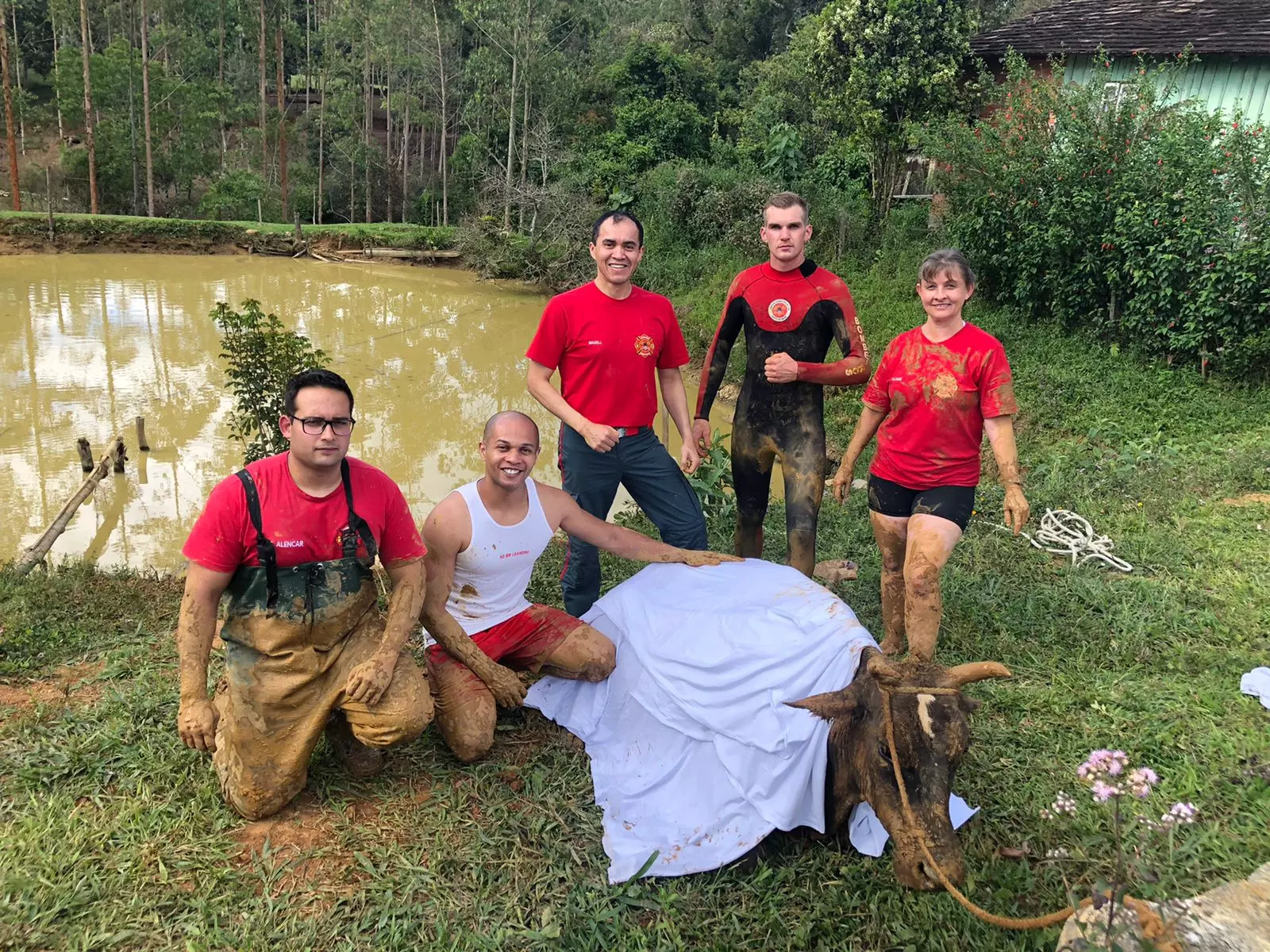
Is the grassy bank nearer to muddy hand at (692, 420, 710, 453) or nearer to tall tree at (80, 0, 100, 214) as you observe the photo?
tall tree at (80, 0, 100, 214)

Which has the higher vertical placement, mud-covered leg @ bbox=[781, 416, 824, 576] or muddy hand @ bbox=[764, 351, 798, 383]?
muddy hand @ bbox=[764, 351, 798, 383]

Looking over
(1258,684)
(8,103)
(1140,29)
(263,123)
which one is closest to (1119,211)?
(1140,29)

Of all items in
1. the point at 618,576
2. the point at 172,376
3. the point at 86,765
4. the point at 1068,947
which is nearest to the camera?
the point at 1068,947

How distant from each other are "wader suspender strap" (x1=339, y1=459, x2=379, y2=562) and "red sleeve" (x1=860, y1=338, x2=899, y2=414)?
→ 2.16 meters

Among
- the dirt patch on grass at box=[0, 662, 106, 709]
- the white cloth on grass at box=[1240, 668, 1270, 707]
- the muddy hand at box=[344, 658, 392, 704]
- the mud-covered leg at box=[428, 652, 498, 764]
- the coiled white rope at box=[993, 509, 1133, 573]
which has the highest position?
the muddy hand at box=[344, 658, 392, 704]

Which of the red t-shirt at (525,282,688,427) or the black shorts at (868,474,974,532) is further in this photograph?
the red t-shirt at (525,282,688,427)

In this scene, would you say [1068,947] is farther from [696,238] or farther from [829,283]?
[696,238]

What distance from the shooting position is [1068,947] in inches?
69.6

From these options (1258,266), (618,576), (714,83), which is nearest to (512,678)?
(618,576)

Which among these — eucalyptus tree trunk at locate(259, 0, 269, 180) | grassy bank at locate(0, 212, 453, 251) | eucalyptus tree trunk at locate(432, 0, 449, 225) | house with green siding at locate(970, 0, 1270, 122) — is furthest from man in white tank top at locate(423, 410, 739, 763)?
eucalyptus tree trunk at locate(259, 0, 269, 180)

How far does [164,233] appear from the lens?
22422 millimetres

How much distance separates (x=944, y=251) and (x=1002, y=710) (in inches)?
76.3

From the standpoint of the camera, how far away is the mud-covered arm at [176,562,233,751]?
265 centimetres

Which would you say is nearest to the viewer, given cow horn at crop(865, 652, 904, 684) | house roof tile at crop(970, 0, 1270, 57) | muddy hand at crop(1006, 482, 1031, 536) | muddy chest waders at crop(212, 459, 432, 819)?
cow horn at crop(865, 652, 904, 684)
